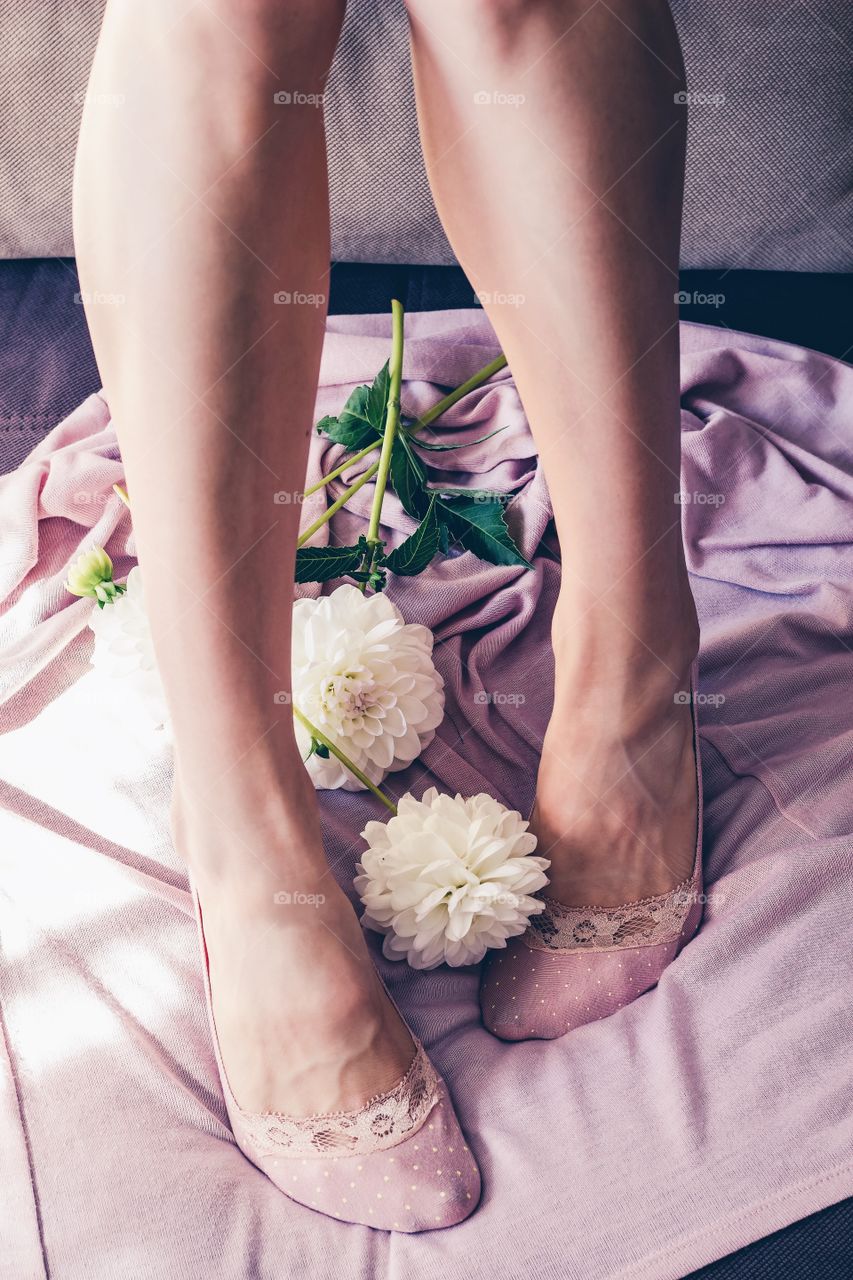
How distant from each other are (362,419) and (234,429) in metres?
0.43

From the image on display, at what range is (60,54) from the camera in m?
1.18

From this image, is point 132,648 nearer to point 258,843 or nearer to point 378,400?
point 258,843

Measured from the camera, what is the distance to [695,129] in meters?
1.15

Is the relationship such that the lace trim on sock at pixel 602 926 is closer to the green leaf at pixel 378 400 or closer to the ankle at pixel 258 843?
the ankle at pixel 258 843

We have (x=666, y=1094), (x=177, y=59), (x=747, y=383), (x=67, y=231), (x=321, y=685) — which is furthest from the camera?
(x=67, y=231)

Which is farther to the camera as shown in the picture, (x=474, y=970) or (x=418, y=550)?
(x=418, y=550)

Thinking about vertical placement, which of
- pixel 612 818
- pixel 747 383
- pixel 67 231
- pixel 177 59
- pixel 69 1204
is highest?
pixel 177 59

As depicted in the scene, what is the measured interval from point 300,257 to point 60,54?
0.85 metres

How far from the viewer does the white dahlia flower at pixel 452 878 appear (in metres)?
0.64

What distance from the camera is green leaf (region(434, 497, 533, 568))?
91 centimetres

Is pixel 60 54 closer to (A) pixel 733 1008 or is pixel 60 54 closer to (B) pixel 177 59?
(B) pixel 177 59

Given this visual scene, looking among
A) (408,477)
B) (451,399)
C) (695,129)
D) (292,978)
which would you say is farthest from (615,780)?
(695,129)

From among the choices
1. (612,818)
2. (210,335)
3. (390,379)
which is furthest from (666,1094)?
(390,379)

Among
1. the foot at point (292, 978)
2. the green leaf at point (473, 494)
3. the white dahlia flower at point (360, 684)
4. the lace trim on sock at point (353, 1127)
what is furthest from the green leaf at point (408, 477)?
the lace trim on sock at point (353, 1127)
